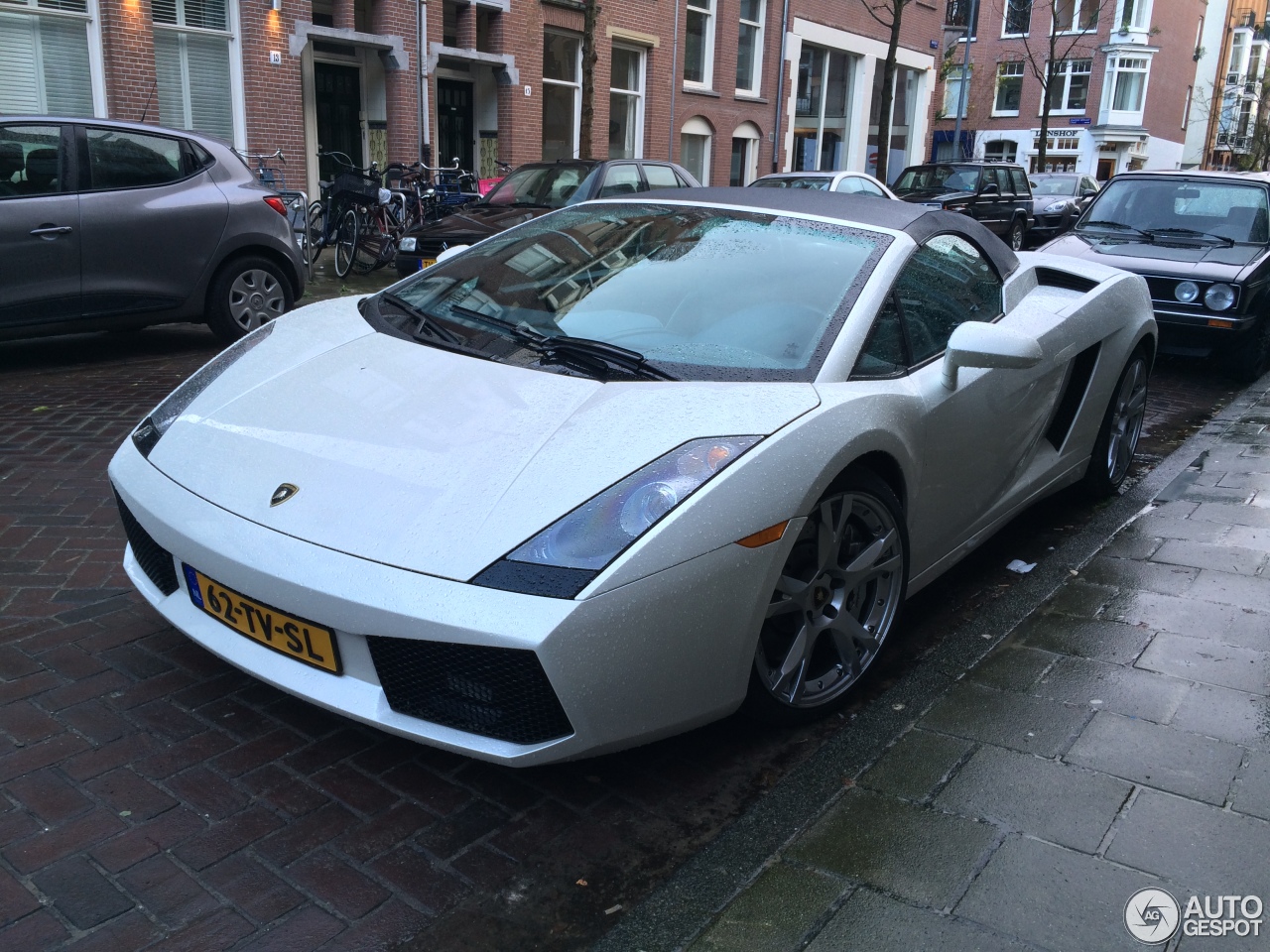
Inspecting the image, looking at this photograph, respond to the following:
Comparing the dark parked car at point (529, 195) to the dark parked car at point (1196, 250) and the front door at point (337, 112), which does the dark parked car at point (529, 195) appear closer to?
the dark parked car at point (1196, 250)

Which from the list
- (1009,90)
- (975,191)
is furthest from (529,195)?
(1009,90)

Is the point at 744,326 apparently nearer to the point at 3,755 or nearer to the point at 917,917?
the point at 917,917

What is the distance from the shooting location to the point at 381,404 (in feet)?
9.32

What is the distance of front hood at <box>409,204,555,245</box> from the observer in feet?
33.0

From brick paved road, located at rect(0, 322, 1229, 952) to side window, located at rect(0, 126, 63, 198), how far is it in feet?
13.4

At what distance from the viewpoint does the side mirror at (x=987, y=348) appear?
3.14 meters

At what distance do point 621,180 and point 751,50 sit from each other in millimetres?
15425

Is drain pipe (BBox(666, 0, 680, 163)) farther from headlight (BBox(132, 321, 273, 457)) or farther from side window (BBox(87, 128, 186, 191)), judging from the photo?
headlight (BBox(132, 321, 273, 457))

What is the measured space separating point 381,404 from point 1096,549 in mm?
3082

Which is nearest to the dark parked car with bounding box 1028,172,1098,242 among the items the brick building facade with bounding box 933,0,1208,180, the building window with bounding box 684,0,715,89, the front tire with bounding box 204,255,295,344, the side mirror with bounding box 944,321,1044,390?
the building window with bounding box 684,0,715,89

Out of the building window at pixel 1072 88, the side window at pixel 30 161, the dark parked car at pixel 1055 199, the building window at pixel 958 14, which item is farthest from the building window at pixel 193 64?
the building window at pixel 1072 88

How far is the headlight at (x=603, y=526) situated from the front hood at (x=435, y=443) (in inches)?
1.3

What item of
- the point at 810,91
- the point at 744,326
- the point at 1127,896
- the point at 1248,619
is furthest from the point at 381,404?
the point at 810,91

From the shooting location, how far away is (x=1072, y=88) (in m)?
51.2
